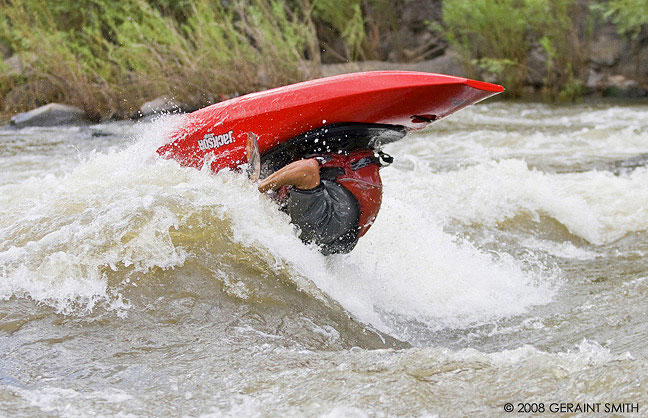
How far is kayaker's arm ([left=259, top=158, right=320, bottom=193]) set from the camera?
314 cm

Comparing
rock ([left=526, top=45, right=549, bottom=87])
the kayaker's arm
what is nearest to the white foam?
the kayaker's arm

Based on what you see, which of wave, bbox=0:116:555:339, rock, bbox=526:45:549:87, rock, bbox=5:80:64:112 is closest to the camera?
wave, bbox=0:116:555:339

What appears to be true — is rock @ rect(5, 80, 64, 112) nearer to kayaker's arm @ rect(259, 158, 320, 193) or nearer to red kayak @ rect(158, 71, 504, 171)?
red kayak @ rect(158, 71, 504, 171)

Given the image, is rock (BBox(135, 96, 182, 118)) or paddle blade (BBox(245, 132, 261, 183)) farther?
rock (BBox(135, 96, 182, 118))

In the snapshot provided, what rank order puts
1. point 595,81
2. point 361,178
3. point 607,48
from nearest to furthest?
point 361,178
point 595,81
point 607,48

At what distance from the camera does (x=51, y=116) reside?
9.74 m

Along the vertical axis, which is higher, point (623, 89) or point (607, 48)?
point (607, 48)

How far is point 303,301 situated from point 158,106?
7203mm

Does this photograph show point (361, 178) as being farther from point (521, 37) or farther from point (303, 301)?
point (521, 37)

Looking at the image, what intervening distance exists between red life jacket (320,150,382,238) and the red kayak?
0.07 m

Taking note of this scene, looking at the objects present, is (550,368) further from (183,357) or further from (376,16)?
(376,16)

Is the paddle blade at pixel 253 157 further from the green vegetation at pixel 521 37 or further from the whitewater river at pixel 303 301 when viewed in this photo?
the green vegetation at pixel 521 37

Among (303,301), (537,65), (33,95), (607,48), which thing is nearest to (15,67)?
(33,95)

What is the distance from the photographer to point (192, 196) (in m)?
3.57
